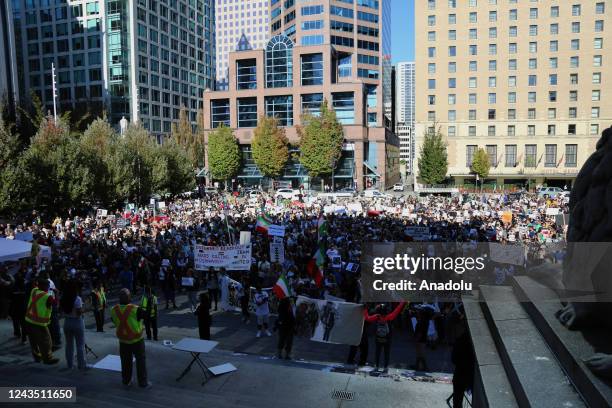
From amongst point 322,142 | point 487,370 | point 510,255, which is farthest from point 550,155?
point 487,370

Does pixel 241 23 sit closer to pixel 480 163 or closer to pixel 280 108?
pixel 280 108

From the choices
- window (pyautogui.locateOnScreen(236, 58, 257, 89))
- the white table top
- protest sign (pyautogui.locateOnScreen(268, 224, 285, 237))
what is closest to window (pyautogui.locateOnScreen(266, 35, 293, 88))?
window (pyautogui.locateOnScreen(236, 58, 257, 89))

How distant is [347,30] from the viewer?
90.6m

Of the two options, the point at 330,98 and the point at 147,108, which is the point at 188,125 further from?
the point at 330,98

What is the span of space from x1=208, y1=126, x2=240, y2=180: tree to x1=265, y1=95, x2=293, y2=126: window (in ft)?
23.7

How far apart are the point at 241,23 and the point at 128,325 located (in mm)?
187052

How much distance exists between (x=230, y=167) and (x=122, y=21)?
40.5 metres

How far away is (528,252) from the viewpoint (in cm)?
1848

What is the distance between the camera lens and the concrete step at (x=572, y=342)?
158 inches

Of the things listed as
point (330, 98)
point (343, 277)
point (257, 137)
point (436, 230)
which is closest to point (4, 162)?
point (343, 277)

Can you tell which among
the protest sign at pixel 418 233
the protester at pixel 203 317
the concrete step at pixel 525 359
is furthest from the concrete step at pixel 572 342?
the protest sign at pixel 418 233

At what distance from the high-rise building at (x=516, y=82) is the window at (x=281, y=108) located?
18706mm

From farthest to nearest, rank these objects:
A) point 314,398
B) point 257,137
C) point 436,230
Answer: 1. point 257,137
2. point 436,230
3. point 314,398

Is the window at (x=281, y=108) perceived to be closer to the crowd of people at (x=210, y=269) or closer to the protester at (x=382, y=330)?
the crowd of people at (x=210, y=269)
